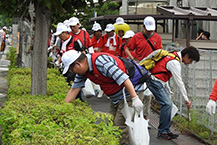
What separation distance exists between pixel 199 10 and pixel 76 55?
10.0m

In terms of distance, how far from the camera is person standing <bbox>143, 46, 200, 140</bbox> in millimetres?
8023

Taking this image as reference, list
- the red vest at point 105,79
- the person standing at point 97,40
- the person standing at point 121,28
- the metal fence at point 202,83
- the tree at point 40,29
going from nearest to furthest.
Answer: the red vest at point 105,79 → the tree at point 40,29 → the metal fence at point 202,83 → the person standing at point 97,40 → the person standing at point 121,28

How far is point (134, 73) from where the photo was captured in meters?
6.44

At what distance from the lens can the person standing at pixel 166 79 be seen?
802 cm

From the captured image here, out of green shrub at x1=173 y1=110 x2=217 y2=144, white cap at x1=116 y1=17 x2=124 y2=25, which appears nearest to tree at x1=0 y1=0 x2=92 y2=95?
green shrub at x1=173 y1=110 x2=217 y2=144

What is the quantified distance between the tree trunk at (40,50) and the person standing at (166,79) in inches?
69.3

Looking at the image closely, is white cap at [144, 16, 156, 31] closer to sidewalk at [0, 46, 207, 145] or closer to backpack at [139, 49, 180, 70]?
backpack at [139, 49, 180, 70]

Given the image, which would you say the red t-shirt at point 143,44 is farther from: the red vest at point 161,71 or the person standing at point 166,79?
the red vest at point 161,71

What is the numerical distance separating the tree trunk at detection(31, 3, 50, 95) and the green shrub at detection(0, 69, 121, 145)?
4.18ft

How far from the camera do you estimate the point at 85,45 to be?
37.1ft

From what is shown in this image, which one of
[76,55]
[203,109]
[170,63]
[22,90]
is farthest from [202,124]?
[76,55]

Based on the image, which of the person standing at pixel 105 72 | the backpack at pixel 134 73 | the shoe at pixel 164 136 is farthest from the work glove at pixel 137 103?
the shoe at pixel 164 136

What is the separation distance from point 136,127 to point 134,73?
2.26ft

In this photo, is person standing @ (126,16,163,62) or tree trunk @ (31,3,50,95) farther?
person standing @ (126,16,163,62)
